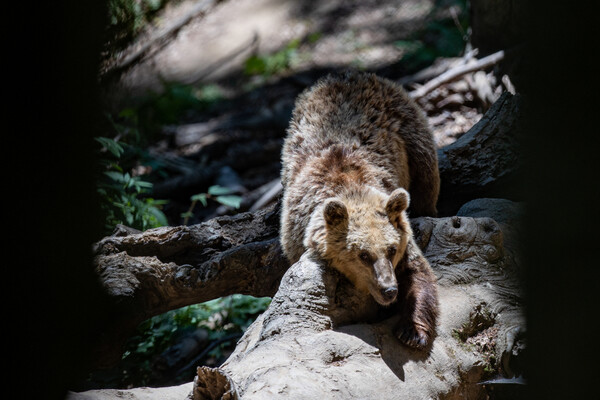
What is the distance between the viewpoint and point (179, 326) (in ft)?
24.1

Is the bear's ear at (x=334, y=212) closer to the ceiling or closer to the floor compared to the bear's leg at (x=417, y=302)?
closer to the ceiling

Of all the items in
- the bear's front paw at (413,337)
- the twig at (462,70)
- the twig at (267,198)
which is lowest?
the bear's front paw at (413,337)

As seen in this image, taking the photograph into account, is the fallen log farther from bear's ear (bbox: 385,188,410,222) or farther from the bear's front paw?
bear's ear (bbox: 385,188,410,222)

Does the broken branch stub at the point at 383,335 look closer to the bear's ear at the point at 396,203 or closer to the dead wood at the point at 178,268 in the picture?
the bear's ear at the point at 396,203

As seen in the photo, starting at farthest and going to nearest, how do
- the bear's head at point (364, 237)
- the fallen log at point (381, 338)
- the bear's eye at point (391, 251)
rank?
the bear's eye at point (391, 251) < the bear's head at point (364, 237) < the fallen log at point (381, 338)

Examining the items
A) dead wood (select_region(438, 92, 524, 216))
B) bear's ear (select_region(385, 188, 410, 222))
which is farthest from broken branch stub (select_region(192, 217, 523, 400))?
dead wood (select_region(438, 92, 524, 216))

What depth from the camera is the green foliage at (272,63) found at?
1577 cm

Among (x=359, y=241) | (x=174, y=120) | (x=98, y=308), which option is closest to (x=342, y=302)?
(x=359, y=241)

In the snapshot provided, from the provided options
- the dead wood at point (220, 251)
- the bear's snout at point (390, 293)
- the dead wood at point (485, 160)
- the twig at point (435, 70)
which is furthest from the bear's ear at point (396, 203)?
the twig at point (435, 70)

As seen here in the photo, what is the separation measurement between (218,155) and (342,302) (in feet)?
28.1

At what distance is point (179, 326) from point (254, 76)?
1038 centimetres

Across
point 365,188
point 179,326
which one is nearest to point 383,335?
point 365,188

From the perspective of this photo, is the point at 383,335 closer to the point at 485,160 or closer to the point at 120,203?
the point at 485,160

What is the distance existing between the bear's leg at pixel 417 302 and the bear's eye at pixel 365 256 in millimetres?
523
